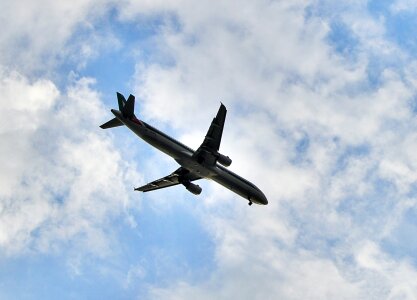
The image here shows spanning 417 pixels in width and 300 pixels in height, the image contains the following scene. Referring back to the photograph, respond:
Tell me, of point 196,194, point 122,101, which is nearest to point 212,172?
point 196,194

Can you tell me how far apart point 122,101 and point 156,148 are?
6.61 meters

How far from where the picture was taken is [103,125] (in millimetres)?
65562

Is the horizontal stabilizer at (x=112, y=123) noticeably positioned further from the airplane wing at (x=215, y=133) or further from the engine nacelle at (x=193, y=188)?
the engine nacelle at (x=193, y=188)

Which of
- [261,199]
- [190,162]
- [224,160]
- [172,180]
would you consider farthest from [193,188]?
[224,160]

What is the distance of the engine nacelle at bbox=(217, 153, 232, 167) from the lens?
211 feet

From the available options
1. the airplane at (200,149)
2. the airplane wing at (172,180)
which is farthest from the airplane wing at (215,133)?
the airplane wing at (172,180)

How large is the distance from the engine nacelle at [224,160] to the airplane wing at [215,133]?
1.32m

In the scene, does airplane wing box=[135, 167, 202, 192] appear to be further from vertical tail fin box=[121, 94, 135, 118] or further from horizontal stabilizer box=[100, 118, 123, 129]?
vertical tail fin box=[121, 94, 135, 118]

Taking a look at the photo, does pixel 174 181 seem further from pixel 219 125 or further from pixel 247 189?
pixel 219 125

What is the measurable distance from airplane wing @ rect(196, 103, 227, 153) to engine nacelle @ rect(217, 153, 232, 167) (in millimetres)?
1321

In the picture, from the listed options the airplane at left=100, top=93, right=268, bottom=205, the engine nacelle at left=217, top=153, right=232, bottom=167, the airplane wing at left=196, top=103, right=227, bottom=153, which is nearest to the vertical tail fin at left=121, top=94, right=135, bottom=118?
the airplane at left=100, top=93, right=268, bottom=205

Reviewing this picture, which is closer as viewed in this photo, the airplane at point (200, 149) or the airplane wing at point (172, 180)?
the airplane at point (200, 149)

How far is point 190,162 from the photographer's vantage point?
6481 cm

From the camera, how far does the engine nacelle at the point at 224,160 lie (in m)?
64.4
